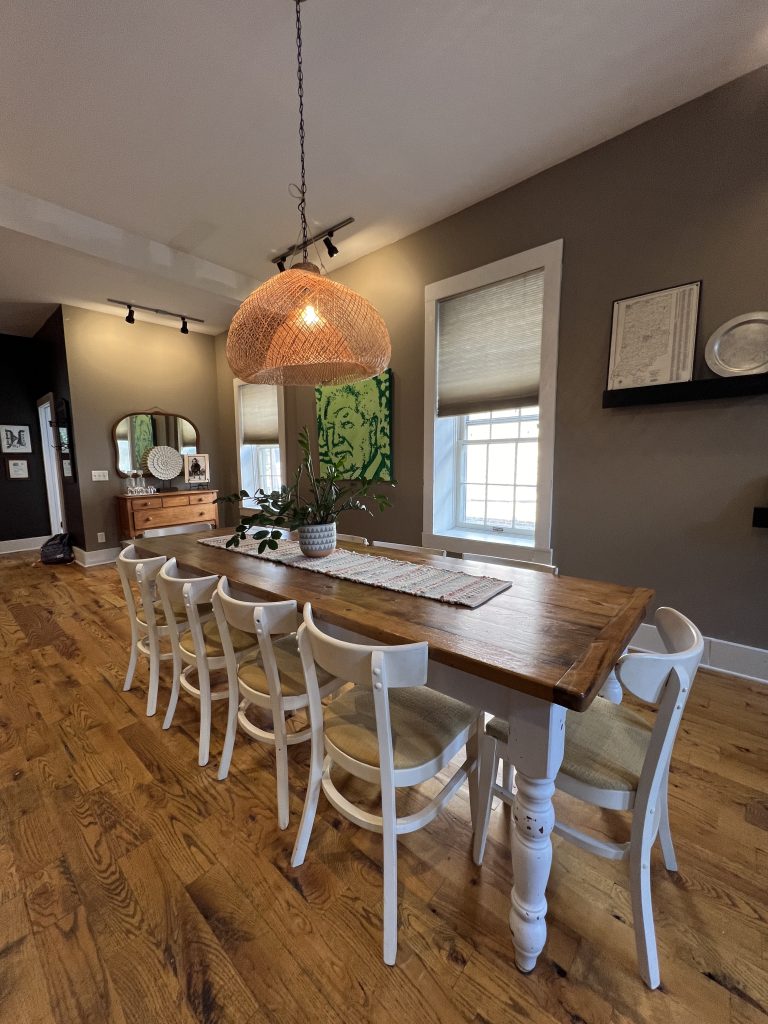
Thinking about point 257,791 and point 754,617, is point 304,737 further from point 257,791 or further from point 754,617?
point 754,617

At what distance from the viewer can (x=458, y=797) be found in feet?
5.04

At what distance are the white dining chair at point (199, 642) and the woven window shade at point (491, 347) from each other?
2.28m

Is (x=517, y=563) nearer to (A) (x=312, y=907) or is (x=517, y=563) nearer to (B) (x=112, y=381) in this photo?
(A) (x=312, y=907)

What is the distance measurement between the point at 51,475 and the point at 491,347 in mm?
6608

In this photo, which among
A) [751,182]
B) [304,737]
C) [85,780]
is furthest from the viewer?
[751,182]

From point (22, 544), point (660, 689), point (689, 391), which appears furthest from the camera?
point (22, 544)

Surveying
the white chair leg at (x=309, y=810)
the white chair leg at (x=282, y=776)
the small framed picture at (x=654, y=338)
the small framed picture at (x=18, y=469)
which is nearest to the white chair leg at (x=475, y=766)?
the white chair leg at (x=309, y=810)

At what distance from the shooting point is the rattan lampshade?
5.82ft

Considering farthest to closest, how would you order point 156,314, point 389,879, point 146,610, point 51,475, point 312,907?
point 51,475
point 156,314
point 146,610
point 312,907
point 389,879

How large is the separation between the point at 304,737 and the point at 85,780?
1.03 metres

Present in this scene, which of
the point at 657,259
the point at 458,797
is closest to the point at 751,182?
the point at 657,259

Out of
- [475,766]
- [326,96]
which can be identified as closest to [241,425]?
[326,96]

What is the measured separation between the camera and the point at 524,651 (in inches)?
40.6

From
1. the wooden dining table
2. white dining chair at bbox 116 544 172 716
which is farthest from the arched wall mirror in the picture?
the wooden dining table
